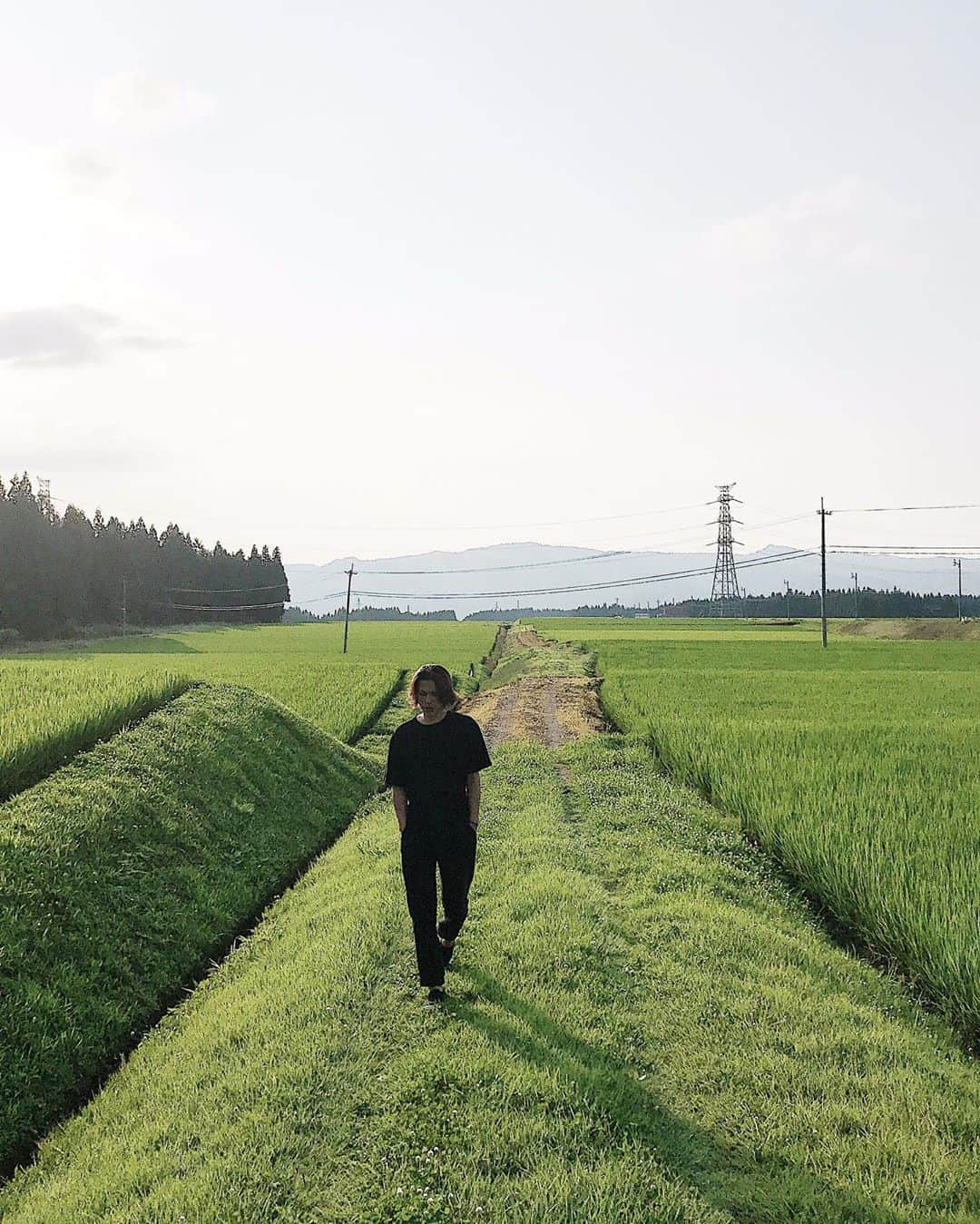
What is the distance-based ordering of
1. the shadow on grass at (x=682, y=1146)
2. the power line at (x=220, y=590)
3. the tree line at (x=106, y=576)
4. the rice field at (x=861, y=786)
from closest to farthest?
1. the shadow on grass at (x=682, y=1146)
2. the rice field at (x=861, y=786)
3. the tree line at (x=106, y=576)
4. the power line at (x=220, y=590)

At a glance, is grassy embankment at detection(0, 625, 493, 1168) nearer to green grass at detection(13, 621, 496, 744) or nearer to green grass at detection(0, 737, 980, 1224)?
green grass at detection(0, 737, 980, 1224)

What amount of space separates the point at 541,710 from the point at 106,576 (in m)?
66.8

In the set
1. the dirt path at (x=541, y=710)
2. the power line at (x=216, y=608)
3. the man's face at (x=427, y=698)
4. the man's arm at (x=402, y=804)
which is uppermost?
the power line at (x=216, y=608)

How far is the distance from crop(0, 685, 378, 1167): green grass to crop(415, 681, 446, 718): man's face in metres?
3.47

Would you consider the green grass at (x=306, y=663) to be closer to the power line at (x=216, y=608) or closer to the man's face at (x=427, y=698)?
the man's face at (x=427, y=698)

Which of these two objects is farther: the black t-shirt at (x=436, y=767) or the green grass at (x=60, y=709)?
the green grass at (x=60, y=709)

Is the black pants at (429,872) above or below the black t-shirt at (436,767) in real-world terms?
below

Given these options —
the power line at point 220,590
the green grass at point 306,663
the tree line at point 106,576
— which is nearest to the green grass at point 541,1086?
the green grass at point 306,663

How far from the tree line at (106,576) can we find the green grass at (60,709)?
170 feet

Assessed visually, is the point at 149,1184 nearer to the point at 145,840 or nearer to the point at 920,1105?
the point at 920,1105

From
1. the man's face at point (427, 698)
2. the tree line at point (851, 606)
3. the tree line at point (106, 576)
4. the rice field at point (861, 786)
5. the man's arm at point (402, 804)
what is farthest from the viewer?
the tree line at point (851, 606)

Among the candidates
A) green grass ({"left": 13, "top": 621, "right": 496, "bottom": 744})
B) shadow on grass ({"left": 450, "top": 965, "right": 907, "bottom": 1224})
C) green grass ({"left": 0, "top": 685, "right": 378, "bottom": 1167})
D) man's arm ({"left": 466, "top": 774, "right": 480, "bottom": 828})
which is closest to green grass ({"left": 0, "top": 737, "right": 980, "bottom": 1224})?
shadow on grass ({"left": 450, "top": 965, "right": 907, "bottom": 1224})

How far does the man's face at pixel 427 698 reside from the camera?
5953 mm

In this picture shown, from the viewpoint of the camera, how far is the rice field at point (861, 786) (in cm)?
685
